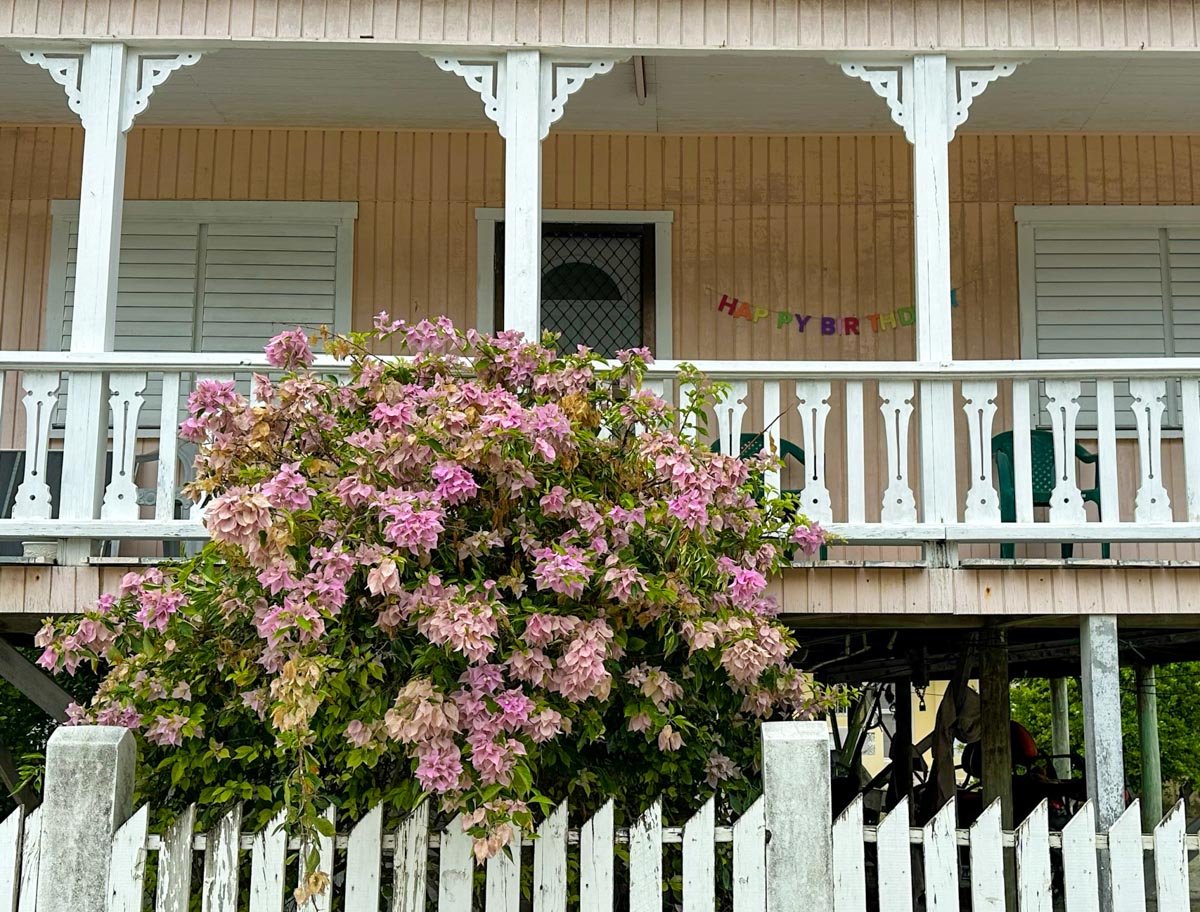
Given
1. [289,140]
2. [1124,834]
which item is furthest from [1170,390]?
[289,140]

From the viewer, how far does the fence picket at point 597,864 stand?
4133 millimetres

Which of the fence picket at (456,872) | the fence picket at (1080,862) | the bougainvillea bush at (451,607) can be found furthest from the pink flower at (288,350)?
the fence picket at (1080,862)

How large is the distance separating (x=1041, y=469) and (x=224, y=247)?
5.16 m

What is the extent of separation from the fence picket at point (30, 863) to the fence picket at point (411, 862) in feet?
3.50

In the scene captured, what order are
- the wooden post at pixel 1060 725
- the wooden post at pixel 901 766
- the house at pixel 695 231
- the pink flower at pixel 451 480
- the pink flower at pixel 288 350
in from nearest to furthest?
the pink flower at pixel 451 480 < the pink flower at pixel 288 350 < the house at pixel 695 231 < the wooden post at pixel 901 766 < the wooden post at pixel 1060 725

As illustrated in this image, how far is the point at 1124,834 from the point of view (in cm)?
438

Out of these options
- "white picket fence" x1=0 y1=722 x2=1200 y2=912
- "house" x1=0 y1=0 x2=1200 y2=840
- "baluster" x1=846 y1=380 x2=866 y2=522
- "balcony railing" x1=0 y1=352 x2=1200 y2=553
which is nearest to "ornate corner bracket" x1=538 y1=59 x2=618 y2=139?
"house" x1=0 y1=0 x2=1200 y2=840

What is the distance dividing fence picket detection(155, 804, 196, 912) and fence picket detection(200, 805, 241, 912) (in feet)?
0.20

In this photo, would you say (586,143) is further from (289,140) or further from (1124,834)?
(1124,834)

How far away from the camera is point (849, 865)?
4184 mm

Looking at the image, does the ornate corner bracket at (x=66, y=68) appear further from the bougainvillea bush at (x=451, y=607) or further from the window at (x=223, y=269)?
the bougainvillea bush at (x=451, y=607)

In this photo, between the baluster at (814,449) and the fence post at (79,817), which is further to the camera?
the baluster at (814,449)

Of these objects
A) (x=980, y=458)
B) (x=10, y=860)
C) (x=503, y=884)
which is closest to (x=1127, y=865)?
(x=503, y=884)

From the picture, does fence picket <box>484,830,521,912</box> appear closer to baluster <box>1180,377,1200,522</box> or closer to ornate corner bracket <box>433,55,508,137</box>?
baluster <box>1180,377,1200,522</box>
